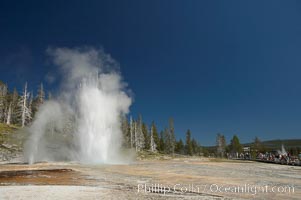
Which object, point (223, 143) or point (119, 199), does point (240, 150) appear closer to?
point (223, 143)

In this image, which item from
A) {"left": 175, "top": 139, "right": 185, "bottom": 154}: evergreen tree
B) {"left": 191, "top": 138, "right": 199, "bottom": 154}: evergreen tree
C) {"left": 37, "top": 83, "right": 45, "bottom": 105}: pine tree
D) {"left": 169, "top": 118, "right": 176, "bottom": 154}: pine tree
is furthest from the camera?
{"left": 191, "top": 138, "right": 199, "bottom": 154}: evergreen tree

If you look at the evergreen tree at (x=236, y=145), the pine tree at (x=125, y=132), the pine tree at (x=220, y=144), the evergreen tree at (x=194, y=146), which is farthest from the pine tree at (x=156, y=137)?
the evergreen tree at (x=236, y=145)

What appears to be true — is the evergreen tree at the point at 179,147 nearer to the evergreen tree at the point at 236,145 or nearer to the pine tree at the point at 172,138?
the pine tree at the point at 172,138

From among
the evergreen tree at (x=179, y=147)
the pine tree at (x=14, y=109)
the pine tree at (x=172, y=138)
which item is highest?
the pine tree at (x=14, y=109)

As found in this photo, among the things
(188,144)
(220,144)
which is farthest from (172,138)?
(220,144)

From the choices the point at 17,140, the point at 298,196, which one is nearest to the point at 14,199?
the point at 298,196

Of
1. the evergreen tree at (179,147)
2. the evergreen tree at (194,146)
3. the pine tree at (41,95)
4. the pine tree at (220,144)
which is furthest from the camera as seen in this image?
the evergreen tree at (194,146)

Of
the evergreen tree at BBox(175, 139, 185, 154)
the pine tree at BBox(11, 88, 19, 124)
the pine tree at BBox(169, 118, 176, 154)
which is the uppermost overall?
the pine tree at BBox(11, 88, 19, 124)

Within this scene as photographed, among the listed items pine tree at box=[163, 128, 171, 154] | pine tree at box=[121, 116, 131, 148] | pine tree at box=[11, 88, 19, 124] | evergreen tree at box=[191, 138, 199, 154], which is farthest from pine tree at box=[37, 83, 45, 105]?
evergreen tree at box=[191, 138, 199, 154]

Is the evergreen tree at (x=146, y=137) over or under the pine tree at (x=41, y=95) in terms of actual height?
under

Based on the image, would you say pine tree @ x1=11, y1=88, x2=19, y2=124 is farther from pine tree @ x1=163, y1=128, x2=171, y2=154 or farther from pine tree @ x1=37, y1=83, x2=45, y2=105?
pine tree @ x1=163, y1=128, x2=171, y2=154

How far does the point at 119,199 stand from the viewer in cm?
1015

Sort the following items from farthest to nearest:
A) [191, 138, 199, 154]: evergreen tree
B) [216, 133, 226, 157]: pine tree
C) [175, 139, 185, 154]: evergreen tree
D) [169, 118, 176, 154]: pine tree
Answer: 1. [191, 138, 199, 154]: evergreen tree
2. [175, 139, 185, 154]: evergreen tree
3. [216, 133, 226, 157]: pine tree
4. [169, 118, 176, 154]: pine tree

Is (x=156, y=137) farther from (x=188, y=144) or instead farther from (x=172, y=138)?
(x=188, y=144)
